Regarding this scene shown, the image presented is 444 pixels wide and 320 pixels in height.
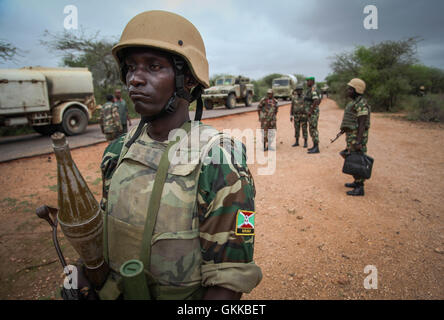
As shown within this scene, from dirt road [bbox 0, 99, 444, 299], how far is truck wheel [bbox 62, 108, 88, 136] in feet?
10.9

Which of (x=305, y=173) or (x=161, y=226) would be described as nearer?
(x=161, y=226)

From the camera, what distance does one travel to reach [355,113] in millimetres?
4355

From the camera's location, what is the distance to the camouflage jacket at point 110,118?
6.51 m

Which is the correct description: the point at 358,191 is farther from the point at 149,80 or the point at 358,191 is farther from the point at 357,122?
the point at 149,80

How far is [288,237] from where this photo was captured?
10.6ft

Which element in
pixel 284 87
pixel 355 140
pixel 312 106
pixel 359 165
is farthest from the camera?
pixel 284 87

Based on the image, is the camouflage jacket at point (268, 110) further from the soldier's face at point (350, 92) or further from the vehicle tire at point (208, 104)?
Result: the vehicle tire at point (208, 104)

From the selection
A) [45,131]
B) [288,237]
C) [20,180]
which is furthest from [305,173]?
[45,131]

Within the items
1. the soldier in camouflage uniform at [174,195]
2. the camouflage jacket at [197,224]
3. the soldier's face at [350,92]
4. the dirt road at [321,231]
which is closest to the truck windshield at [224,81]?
the dirt road at [321,231]

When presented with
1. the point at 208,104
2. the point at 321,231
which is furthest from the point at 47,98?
the point at 321,231

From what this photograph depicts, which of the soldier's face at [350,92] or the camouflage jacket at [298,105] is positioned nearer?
the soldier's face at [350,92]

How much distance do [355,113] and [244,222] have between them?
4.21 metres
